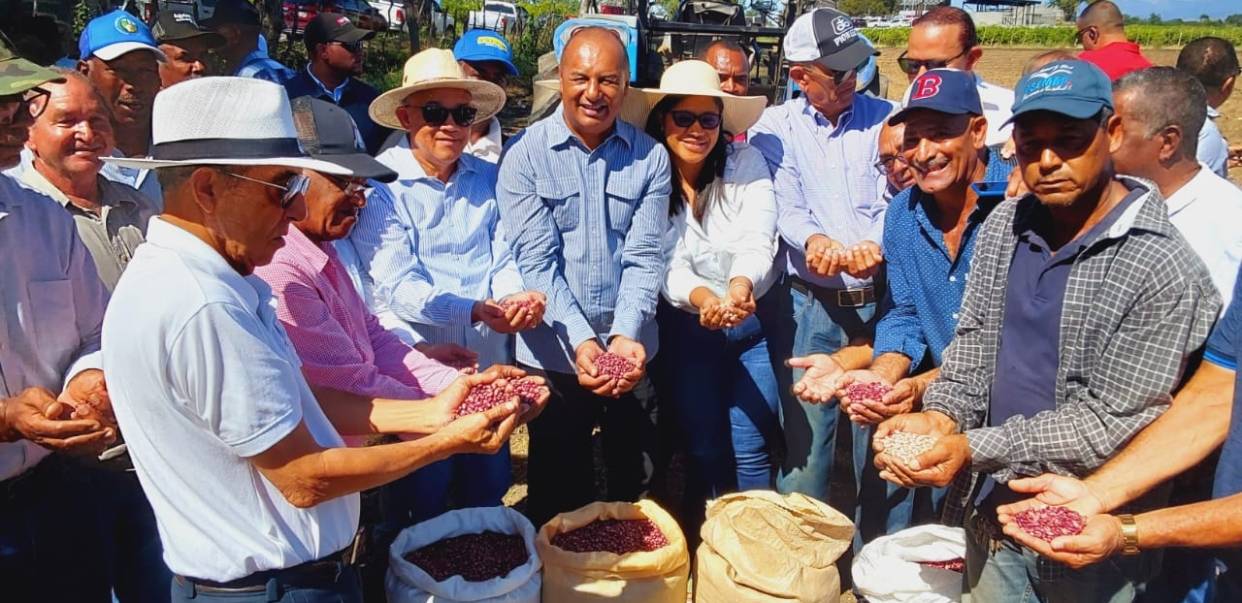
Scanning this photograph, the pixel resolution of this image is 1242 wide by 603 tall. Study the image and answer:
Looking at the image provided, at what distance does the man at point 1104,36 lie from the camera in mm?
5770

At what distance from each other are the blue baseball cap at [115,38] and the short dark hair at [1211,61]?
565cm

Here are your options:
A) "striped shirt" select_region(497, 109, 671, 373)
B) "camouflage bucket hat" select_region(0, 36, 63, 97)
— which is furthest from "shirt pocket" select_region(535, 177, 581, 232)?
"camouflage bucket hat" select_region(0, 36, 63, 97)

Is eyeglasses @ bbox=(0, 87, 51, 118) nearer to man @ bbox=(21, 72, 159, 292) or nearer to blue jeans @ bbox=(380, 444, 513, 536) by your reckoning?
man @ bbox=(21, 72, 159, 292)

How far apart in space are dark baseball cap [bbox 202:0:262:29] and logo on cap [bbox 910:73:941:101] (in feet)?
14.5

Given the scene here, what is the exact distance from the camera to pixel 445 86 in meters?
3.55

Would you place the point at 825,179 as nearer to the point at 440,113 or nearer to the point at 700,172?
the point at 700,172

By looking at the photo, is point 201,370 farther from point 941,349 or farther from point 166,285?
point 941,349

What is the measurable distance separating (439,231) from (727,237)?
4.07 feet

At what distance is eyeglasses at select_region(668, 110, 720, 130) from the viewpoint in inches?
144

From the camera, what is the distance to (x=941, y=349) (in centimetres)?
312

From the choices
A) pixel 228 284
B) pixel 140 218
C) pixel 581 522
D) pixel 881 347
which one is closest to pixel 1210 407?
pixel 881 347

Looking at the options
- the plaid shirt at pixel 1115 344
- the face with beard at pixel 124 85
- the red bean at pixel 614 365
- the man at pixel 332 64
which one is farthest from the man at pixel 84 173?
the plaid shirt at pixel 1115 344

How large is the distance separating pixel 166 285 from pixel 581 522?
2.03 meters

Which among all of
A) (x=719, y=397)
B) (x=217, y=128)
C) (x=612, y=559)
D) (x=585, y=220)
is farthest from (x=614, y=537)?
(x=217, y=128)
